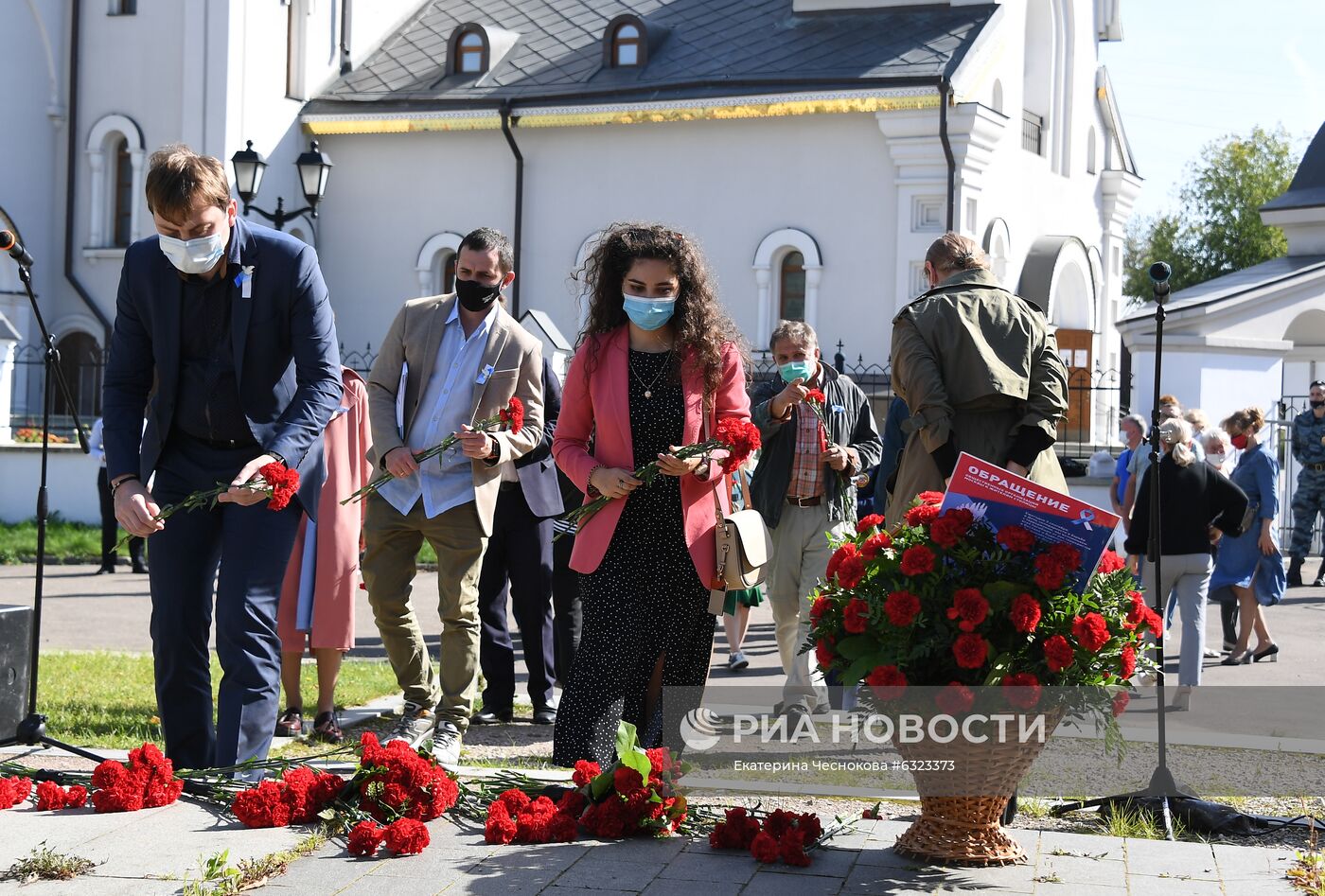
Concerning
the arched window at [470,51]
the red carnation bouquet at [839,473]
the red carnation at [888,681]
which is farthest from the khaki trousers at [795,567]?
the arched window at [470,51]

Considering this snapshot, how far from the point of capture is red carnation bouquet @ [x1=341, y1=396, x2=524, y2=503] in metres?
6.40


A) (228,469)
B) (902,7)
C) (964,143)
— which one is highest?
(902,7)

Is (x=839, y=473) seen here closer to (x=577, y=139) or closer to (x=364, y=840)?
(x=364, y=840)

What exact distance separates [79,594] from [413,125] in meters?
14.8

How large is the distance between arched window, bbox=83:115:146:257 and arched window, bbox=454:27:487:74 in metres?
5.69

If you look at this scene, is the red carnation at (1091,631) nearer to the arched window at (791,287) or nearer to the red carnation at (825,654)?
the red carnation at (825,654)

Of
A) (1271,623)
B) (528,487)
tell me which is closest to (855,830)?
(528,487)

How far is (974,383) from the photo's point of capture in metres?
6.27

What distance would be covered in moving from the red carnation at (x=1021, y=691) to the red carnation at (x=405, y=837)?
1744 mm

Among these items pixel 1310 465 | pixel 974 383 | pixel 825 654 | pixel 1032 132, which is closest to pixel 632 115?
pixel 1032 132

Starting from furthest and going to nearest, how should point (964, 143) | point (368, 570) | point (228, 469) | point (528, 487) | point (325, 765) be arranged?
point (964, 143)
point (528, 487)
point (368, 570)
point (325, 765)
point (228, 469)

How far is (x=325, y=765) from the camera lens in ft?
20.1

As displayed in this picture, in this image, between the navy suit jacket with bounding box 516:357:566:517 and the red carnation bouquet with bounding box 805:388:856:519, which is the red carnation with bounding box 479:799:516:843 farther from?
the red carnation bouquet with bounding box 805:388:856:519

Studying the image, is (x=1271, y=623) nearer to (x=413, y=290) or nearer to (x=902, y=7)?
(x=902, y=7)
